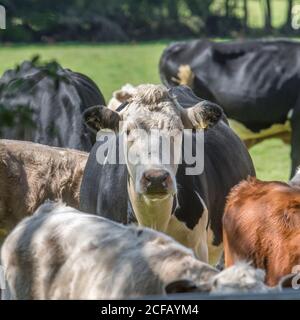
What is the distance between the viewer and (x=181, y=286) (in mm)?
4641

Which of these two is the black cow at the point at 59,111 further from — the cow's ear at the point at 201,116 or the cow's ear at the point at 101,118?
the cow's ear at the point at 201,116

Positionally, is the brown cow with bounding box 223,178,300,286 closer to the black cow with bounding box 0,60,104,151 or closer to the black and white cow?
the black and white cow

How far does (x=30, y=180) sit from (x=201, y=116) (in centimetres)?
154

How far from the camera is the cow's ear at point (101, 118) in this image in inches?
291

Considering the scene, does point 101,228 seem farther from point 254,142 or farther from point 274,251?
point 254,142

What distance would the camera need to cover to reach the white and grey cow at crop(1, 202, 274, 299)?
4668 mm

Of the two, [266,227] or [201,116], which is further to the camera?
[201,116]

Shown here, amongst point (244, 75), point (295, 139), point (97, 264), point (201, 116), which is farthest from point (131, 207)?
point (244, 75)

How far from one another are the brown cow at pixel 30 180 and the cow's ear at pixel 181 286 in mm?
3708

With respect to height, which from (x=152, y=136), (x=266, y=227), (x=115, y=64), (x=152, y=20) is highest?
(x=152, y=136)

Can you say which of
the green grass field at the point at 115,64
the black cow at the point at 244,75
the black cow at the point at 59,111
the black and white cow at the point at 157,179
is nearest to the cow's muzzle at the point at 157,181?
the black and white cow at the point at 157,179

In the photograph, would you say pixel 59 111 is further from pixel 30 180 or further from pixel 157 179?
pixel 157 179
